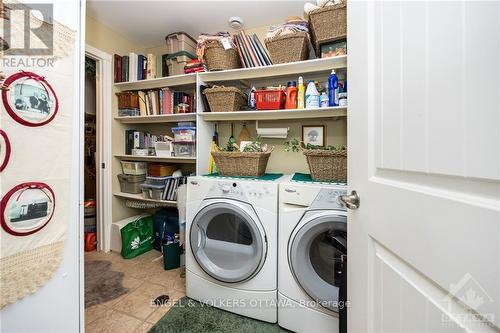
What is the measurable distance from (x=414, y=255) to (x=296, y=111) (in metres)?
1.34

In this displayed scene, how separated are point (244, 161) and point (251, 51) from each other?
97 cm

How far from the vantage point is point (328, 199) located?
4.12ft

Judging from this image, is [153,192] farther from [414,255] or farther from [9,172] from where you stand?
[414,255]

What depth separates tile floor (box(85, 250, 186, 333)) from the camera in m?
1.42

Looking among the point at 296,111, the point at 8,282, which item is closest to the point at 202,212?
the point at 8,282

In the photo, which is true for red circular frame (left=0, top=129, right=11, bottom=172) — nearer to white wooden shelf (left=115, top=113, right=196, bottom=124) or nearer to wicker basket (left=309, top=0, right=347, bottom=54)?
white wooden shelf (left=115, top=113, right=196, bottom=124)

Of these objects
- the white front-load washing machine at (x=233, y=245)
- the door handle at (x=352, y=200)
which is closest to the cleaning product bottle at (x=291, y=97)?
the white front-load washing machine at (x=233, y=245)

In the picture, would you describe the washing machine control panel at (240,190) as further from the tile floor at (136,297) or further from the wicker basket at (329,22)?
the wicker basket at (329,22)

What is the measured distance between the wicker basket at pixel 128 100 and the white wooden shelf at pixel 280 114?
91 centimetres

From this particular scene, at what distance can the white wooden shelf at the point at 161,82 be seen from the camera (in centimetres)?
206

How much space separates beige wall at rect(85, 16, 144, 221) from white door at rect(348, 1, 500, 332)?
249 cm

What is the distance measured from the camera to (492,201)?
346 millimetres

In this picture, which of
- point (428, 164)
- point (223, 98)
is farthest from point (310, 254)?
point (223, 98)

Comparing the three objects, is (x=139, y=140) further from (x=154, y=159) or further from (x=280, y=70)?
(x=280, y=70)
